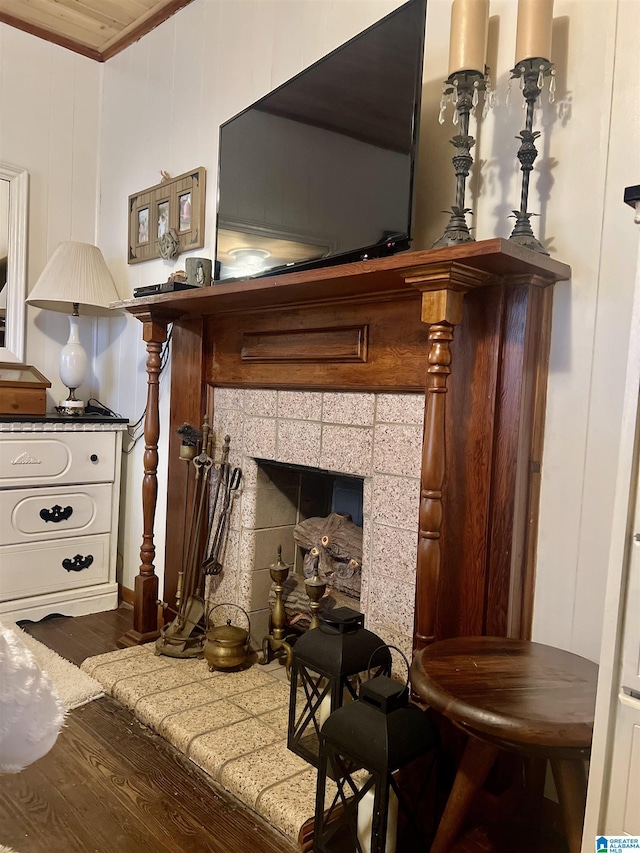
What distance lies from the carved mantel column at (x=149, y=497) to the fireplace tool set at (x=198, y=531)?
2.7 inches

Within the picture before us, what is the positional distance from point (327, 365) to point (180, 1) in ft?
6.43

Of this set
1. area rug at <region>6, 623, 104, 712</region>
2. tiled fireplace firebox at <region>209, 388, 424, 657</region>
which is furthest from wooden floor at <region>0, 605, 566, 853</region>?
tiled fireplace firebox at <region>209, 388, 424, 657</region>

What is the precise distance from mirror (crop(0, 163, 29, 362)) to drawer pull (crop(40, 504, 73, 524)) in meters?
0.86

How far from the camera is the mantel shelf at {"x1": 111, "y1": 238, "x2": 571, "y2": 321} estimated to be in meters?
1.34

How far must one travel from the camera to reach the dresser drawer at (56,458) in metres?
2.61

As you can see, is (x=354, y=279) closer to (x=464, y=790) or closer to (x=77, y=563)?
(x=464, y=790)

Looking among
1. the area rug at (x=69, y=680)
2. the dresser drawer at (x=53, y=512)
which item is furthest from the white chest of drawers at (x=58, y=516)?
the area rug at (x=69, y=680)

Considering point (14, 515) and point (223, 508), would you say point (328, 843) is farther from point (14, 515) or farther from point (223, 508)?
point (14, 515)

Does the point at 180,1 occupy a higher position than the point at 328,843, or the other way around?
the point at 180,1

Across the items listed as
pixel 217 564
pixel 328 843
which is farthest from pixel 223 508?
pixel 328 843

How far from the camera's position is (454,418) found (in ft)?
5.34

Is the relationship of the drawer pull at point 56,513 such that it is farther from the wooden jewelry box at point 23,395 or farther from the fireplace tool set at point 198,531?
the fireplace tool set at point 198,531

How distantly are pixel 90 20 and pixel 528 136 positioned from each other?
252cm

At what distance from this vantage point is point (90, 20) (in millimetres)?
2971
